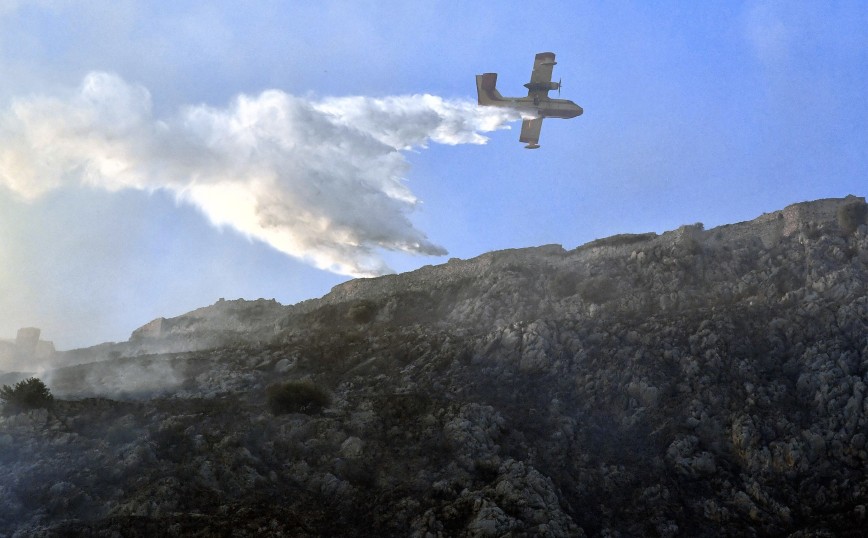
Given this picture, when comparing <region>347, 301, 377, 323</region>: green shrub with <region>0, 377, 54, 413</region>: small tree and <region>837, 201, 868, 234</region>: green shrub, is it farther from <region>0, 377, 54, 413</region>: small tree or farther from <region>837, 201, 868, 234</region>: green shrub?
<region>837, 201, 868, 234</region>: green shrub

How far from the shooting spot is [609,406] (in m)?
33.6

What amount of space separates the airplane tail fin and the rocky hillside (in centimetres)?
1377

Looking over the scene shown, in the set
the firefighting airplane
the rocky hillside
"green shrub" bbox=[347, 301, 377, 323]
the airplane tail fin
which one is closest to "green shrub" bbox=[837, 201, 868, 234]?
the rocky hillside

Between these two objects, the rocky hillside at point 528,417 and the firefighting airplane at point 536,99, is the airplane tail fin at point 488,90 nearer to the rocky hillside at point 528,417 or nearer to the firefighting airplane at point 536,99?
the firefighting airplane at point 536,99

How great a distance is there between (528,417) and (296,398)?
10.6 meters

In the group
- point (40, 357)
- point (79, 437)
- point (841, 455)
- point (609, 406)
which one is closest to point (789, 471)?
point (841, 455)

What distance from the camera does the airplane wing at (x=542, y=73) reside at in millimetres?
51094

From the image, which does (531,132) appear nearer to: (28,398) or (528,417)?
(528,417)

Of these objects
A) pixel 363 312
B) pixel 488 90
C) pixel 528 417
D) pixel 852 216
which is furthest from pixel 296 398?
pixel 852 216

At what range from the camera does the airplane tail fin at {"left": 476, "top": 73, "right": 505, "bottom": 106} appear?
52844 mm

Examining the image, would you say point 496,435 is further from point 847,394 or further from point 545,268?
point 545,268

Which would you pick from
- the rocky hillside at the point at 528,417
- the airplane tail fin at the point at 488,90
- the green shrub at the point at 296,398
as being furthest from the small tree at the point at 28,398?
the airplane tail fin at the point at 488,90

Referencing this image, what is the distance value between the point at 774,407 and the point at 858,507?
260 inches

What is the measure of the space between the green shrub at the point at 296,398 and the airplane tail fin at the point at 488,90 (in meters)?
26.6
